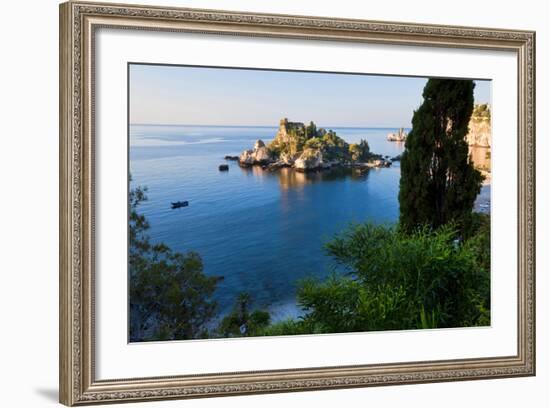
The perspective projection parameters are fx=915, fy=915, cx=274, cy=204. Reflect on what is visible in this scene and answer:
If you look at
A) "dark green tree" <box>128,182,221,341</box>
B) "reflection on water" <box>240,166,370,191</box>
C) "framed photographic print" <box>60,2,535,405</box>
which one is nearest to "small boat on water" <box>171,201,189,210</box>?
"framed photographic print" <box>60,2,535,405</box>

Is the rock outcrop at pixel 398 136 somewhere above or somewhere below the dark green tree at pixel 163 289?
above

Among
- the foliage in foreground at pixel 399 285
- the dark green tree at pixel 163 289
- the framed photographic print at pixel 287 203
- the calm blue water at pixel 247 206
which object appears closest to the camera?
the framed photographic print at pixel 287 203

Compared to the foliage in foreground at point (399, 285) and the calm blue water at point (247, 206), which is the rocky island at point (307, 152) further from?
the foliage in foreground at point (399, 285)

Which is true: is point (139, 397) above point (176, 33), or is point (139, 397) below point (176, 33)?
below

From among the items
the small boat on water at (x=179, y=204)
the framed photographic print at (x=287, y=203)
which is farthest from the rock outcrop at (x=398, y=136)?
the small boat on water at (x=179, y=204)

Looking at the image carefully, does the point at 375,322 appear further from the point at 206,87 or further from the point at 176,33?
the point at 176,33

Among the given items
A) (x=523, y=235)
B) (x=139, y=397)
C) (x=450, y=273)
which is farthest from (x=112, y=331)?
(x=523, y=235)

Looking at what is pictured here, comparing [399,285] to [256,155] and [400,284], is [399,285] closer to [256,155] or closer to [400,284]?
[400,284]

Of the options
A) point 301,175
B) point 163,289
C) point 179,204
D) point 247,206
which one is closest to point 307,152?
point 301,175
